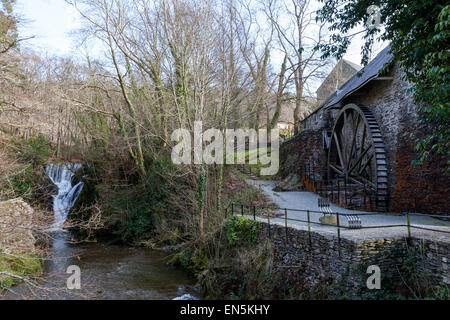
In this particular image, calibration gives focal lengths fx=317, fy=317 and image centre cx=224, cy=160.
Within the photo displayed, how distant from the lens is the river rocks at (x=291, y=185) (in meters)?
16.4

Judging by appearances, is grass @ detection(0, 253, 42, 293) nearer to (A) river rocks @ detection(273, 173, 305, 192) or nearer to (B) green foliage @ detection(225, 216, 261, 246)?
(B) green foliage @ detection(225, 216, 261, 246)

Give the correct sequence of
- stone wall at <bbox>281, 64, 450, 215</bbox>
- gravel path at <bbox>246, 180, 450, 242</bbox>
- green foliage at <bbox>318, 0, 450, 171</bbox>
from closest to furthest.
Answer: green foliage at <bbox>318, 0, 450, 171</bbox>
gravel path at <bbox>246, 180, 450, 242</bbox>
stone wall at <bbox>281, 64, 450, 215</bbox>

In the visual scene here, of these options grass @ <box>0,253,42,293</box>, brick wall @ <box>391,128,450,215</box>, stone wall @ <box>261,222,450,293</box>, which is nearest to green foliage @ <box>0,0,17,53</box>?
grass @ <box>0,253,42,293</box>

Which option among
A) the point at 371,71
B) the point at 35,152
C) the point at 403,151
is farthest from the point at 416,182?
the point at 35,152

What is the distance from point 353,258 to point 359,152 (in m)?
8.15

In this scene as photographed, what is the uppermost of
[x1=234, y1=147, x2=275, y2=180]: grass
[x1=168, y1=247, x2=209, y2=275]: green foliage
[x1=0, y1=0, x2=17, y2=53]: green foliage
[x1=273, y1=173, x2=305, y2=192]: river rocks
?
[x1=0, y1=0, x2=17, y2=53]: green foliage

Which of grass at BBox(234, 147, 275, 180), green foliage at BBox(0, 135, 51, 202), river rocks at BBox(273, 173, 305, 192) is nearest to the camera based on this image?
green foliage at BBox(0, 135, 51, 202)

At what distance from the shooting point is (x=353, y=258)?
609 cm

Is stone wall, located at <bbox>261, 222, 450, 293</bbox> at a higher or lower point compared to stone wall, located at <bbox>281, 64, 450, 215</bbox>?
lower

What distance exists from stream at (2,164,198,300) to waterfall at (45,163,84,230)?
2.68 m

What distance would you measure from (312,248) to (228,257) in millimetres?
3017

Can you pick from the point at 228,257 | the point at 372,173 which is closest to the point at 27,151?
the point at 228,257

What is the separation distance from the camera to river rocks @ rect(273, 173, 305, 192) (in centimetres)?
1639

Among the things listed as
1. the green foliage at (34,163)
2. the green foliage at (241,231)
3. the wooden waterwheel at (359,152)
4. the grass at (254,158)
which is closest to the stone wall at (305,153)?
the wooden waterwheel at (359,152)
